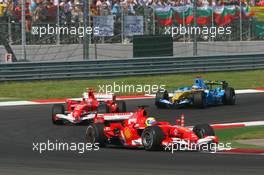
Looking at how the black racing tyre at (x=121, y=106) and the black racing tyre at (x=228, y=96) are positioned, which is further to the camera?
the black racing tyre at (x=228, y=96)

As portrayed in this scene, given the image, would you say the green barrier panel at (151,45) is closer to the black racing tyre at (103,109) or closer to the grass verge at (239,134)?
the black racing tyre at (103,109)

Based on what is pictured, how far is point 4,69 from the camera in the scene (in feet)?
102

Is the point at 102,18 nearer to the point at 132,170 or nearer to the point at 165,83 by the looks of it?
the point at 165,83

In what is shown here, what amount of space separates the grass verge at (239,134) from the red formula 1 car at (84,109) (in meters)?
2.77

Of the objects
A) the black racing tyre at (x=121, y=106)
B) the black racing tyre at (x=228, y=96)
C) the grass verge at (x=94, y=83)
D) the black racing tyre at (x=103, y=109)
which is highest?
the black racing tyre at (x=103, y=109)

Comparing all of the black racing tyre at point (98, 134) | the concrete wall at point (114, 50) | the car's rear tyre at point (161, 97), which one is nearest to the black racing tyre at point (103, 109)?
the black racing tyre at point (98, 134)

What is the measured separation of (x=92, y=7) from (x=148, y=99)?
6359 millimetres

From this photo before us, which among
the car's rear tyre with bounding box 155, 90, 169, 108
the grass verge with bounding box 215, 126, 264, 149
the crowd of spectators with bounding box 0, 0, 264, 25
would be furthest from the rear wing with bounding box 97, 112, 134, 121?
the crowd of spectators with bounding box 0, 0, 264, 25

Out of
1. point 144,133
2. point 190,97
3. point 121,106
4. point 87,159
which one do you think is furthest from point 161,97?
point 87,159

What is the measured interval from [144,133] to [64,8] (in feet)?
54.5

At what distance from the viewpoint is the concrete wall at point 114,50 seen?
3250cm

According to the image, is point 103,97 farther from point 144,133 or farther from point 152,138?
point 152,138

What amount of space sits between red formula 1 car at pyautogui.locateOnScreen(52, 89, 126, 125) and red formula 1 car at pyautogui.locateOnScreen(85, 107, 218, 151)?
3.06 metres

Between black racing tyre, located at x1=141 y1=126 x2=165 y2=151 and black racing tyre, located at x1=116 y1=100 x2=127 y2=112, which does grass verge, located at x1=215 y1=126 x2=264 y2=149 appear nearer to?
black racing tyre, located at x1=141 y1=126 x2=165 y2=151
